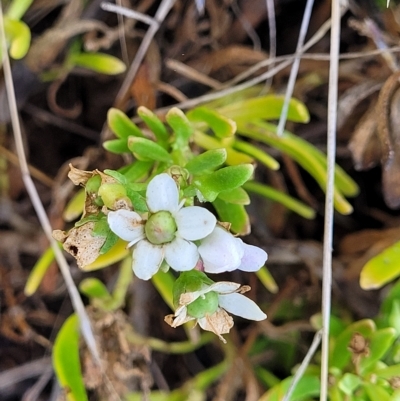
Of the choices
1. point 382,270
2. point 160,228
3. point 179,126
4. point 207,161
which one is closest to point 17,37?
point 179,126

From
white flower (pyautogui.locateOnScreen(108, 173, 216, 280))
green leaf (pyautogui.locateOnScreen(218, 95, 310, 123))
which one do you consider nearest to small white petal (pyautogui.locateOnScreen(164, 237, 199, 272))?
white flower (pyautogui.locateOnScreen(108, 173, 216, 280))

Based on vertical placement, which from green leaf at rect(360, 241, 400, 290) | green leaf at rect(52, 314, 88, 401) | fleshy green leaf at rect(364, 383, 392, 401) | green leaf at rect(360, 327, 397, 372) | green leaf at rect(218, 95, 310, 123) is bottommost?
green leaf at rect(52, 314, 88, 401)

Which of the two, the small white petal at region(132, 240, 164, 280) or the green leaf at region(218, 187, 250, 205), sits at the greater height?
the small white petal at region(132, 240, 164, 280)

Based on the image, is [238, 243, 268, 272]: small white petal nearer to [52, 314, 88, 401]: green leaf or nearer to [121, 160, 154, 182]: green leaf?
[121, 160, 154, 182]: green leaf

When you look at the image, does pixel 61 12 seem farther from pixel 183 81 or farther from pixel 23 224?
pixel 23 224

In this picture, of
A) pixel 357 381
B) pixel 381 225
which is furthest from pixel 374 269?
pixel 381 225

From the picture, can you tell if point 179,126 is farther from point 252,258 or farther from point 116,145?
point 252,258

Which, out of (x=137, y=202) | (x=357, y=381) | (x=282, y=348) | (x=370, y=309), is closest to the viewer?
(x=137, y=202)
